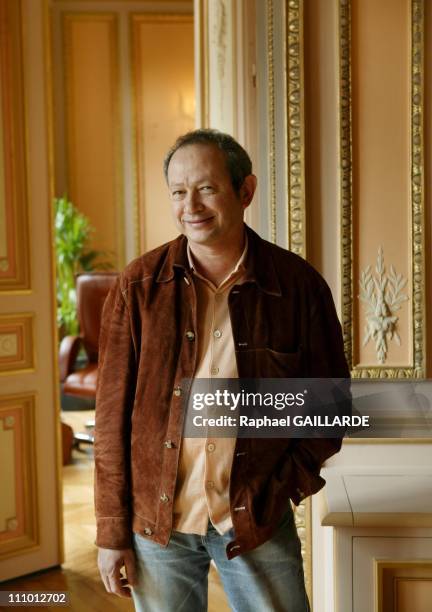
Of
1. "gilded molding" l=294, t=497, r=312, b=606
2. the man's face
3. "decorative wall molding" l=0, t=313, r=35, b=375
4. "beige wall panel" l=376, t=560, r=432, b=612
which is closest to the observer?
the man's face

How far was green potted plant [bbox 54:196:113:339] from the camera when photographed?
396cm

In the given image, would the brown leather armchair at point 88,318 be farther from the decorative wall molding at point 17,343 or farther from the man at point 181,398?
the man at point 181,398

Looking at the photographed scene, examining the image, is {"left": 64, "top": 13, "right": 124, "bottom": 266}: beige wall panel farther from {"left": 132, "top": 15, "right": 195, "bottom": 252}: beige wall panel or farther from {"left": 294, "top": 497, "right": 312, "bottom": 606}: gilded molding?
{"left": 294, "top": 497, "right": 312, "bottom": 606}: gilded molding

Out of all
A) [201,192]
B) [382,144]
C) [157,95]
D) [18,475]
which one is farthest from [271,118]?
[157,95]

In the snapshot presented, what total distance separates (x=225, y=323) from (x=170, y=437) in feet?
0.49

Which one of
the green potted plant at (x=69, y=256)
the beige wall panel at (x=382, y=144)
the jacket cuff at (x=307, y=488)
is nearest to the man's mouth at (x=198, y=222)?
the jacket cuff at (x=307, y=488)

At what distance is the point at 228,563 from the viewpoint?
85cm

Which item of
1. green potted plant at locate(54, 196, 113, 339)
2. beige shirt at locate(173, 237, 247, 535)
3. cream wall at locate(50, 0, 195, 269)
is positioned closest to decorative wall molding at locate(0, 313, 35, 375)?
beige shirt at locate(173, 237, 247, 535)

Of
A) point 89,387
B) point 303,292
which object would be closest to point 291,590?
point 303,292

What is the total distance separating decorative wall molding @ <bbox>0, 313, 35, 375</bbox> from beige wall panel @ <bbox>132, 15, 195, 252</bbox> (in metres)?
2.45

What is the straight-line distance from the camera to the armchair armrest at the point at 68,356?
3.07m

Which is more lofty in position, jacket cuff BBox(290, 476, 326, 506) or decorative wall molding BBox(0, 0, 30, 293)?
decorative wall molding BBox(0, 0, 30, 293)

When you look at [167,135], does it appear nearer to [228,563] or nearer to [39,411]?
[39,411]

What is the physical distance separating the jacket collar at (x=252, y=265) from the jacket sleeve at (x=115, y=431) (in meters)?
0.06
